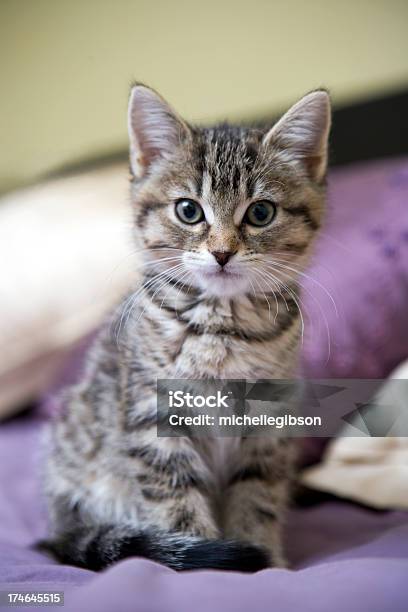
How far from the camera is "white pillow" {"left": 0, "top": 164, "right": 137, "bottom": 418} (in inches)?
51.5

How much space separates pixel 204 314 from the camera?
2.81 feet

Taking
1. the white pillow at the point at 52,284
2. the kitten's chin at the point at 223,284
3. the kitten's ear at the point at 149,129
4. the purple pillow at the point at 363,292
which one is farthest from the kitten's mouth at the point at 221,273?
the white pillow at the point at 52,284

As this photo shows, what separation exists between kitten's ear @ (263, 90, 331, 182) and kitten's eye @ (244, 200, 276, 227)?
10 cm

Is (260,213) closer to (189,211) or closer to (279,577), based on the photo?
(189,211)

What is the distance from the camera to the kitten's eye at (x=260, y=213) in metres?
0.82

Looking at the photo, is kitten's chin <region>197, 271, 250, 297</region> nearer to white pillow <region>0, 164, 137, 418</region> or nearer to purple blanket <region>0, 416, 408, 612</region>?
purple blanket <region>0, 416, 408, 612</region>

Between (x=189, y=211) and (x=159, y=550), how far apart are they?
453 millimetres

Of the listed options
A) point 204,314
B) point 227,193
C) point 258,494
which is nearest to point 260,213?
point 227,193

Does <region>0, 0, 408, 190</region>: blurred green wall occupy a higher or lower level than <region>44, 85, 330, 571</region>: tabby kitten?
higher

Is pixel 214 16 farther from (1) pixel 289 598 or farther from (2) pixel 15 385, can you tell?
(2) pixel 15 385

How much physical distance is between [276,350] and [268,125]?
35 cm

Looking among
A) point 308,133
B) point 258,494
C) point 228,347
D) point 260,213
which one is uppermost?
point 308,133

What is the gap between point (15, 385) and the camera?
1.35 meters

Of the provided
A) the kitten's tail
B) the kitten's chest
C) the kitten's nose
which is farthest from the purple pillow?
the kitten's tail
